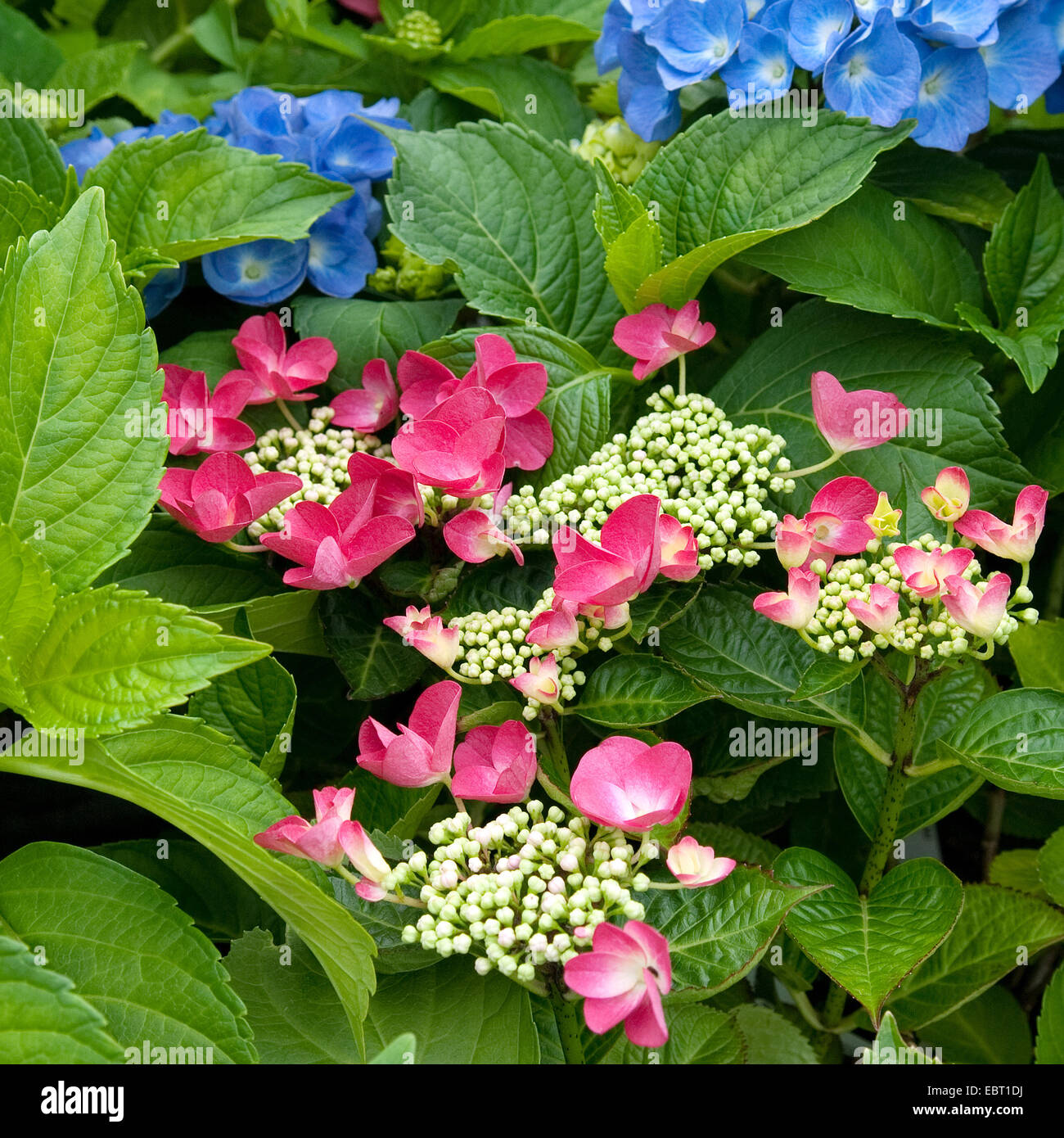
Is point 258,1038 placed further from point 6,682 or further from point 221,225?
point 221,225

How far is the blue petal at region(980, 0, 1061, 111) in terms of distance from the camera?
84 centimetres

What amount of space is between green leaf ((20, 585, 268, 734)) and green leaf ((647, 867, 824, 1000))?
28 cm

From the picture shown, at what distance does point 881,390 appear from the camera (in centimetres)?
79

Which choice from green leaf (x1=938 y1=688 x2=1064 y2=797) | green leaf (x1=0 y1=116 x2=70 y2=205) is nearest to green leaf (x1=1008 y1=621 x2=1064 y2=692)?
green leaf (x1=938 y1=688 x2=1064 y2=797)

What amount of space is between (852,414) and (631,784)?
292 mm

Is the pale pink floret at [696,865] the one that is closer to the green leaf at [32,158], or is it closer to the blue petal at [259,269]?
the blue petal at [259,269]

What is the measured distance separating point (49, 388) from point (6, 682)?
18 cm

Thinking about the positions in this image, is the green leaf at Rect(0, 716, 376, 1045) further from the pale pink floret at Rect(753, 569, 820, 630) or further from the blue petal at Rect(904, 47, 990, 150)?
the blue petal at Rect(904, 47, 990, 150)

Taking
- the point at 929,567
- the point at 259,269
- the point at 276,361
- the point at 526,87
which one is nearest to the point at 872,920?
the point at 929,567

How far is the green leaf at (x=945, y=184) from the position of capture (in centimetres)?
87

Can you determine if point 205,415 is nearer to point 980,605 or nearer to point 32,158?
point 32,158

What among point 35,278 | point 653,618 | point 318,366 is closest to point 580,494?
point 653,618

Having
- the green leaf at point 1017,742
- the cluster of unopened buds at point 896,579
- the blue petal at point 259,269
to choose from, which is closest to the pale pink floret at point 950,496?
the cluster of unopened buds at point 896,579

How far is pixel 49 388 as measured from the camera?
0.64 meters
